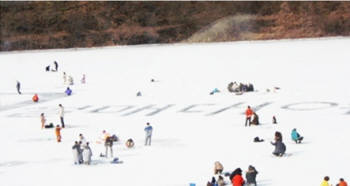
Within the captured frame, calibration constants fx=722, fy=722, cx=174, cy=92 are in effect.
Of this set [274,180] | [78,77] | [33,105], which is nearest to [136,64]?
[78,77]

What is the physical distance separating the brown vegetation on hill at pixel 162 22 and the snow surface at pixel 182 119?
25.8 m

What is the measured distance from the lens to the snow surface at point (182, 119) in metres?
19.7

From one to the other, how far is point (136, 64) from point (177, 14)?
32.1 meters

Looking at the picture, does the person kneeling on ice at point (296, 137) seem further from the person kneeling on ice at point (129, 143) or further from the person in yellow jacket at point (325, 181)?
the person in yellow jacket at point (325, 181)

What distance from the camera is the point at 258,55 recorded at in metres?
56.8

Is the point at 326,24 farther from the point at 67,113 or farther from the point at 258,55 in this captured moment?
the point at 67,113

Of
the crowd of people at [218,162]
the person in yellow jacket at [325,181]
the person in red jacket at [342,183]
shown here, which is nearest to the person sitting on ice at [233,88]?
the crowd of people at [218,162]

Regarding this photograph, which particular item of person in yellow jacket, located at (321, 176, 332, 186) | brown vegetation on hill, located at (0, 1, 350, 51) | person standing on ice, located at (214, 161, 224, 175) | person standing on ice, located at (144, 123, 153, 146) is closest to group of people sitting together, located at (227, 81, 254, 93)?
person standing on ice, located at (144, 123, 153, 146)

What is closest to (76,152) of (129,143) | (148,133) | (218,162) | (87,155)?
(87,155)

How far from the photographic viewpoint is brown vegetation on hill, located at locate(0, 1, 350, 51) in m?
81.8

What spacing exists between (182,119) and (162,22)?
57561 millimetres

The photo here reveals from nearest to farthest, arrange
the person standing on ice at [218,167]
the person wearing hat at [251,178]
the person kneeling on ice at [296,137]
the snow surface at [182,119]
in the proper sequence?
the person wearing hat at [251,178]
the person standing on ice at [218,167]
the snow surface at [182,119]
the person kneeling on ice at [296,137]

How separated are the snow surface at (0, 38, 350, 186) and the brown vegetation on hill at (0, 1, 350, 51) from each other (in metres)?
25.8

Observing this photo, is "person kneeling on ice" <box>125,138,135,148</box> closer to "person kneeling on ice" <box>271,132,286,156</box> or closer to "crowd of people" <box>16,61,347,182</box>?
"crowd of people" <box>16,61,347,182</box>
